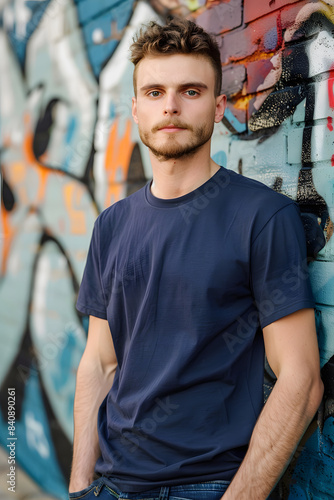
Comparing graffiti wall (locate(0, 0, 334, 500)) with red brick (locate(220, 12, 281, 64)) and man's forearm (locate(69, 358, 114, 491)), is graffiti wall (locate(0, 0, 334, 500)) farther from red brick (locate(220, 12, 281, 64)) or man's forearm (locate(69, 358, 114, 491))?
man's forearm (locate(69, 358, 114, 491))

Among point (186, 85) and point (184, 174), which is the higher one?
point (186, 85)

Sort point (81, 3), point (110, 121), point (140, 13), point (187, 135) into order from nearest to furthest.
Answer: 1. point (187, 135)
2. point (140, 13)
3. point (110, 121)
4. point (81, 3)

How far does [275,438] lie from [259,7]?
4.86 ft

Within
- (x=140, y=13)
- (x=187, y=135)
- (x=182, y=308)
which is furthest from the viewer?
(x=140, y=13)

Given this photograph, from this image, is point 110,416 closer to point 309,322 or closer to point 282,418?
point 282,418

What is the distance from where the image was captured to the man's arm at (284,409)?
4.15ft

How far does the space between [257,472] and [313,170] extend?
932 millimetres

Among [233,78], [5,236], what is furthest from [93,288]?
[5,236]

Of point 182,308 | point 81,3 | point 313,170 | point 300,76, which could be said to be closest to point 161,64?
point 300,76

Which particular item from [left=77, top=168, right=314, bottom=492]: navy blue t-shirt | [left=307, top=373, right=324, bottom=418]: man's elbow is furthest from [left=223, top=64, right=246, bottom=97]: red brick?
[left=307, top=373, right=324, bottom=418]: man's elbow

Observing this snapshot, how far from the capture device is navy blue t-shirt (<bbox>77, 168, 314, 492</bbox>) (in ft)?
4.40

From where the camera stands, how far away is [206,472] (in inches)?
53.1

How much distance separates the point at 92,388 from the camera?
1.84m

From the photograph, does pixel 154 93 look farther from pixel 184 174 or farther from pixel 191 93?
pixel 184 174
